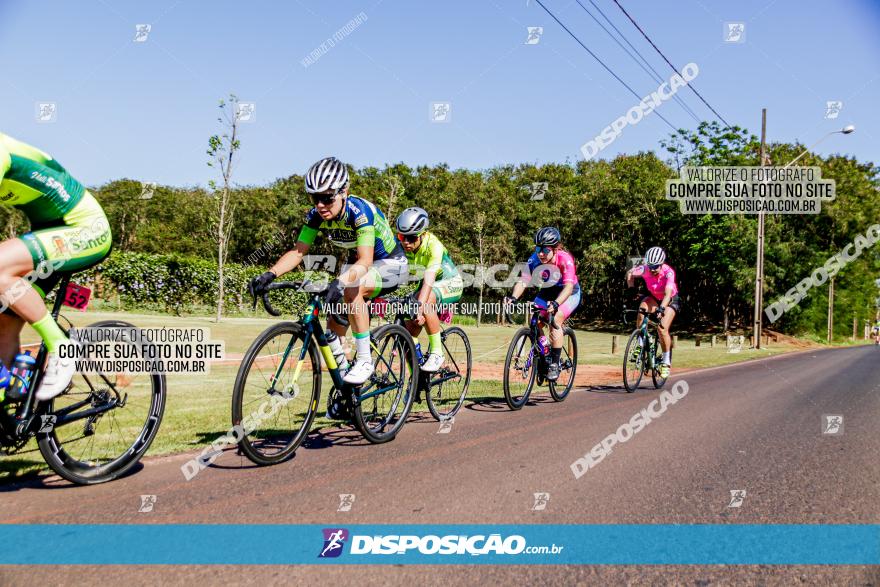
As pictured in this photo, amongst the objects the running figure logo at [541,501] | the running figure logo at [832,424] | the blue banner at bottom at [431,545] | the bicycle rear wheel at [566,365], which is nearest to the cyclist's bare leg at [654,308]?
the bicycle rear wheel at [566,365]

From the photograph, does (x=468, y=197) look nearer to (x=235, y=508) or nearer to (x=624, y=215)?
(x=624, y=215)

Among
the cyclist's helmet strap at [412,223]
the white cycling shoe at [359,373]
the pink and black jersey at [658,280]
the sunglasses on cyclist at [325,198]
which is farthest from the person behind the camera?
the pink and black jersey at [658,280]

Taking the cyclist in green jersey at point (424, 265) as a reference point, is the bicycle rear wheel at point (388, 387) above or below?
below

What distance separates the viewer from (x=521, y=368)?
7797 mm

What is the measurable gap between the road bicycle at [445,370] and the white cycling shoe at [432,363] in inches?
2.5

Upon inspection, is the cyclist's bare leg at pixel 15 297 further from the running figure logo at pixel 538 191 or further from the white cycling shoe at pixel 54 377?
the running figure logo at pixel 538 191

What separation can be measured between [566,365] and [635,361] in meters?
2.03

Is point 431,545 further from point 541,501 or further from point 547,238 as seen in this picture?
point 547,238

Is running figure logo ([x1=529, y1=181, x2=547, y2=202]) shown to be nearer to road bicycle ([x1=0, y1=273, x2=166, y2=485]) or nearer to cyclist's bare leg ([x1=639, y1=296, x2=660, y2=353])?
cyclist's bare leg ([x1=639, y1=296, x2=660, y2=353])

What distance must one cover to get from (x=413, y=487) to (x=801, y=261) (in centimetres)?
4280

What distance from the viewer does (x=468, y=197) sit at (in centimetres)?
4512

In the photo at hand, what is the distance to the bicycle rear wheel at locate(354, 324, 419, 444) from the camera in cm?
523

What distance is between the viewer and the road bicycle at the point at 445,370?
19.9ft

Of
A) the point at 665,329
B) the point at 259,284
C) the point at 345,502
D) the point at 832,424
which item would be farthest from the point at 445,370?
the point at 665,329
